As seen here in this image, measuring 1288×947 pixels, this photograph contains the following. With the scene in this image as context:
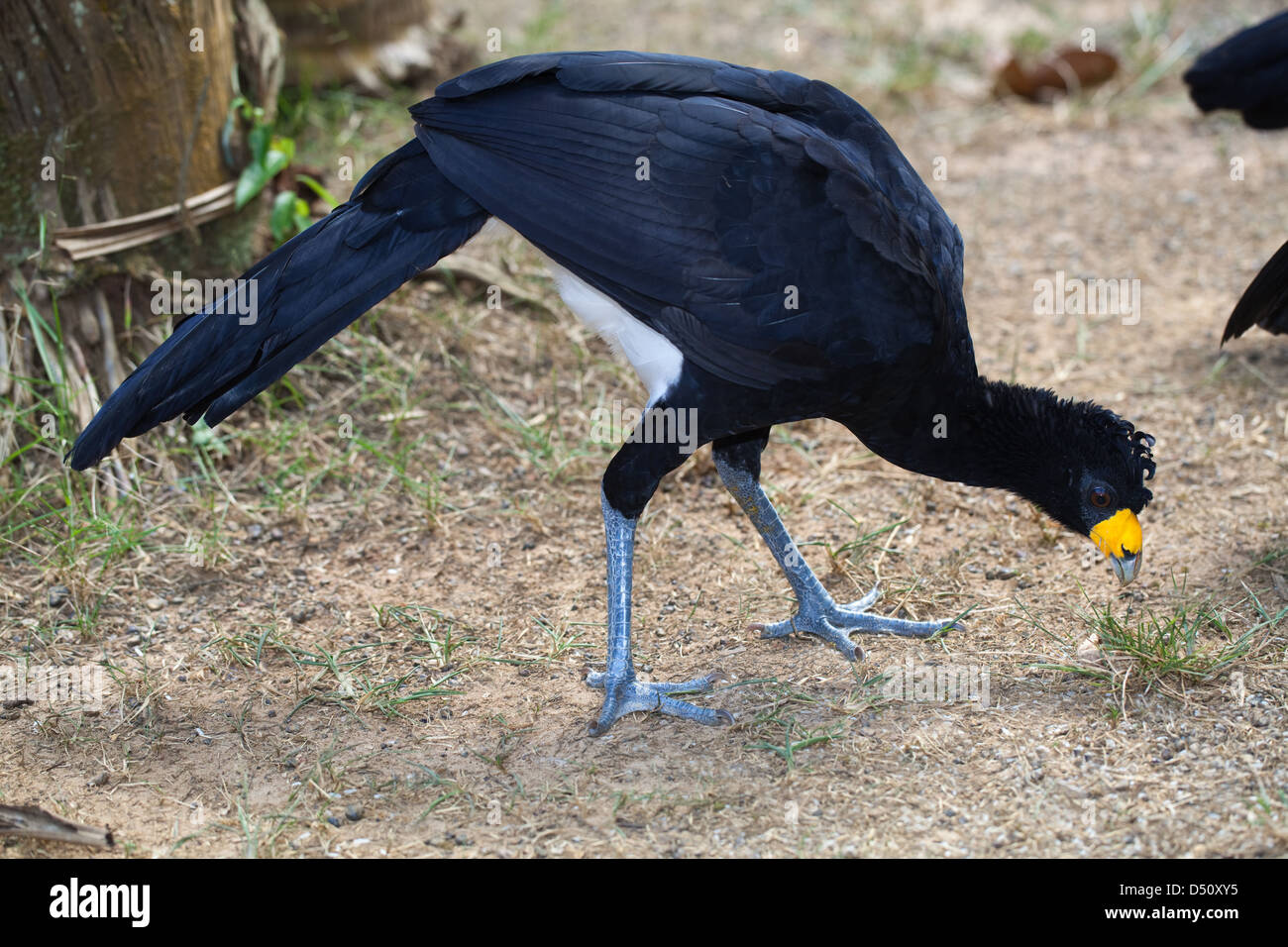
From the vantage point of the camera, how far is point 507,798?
3145 mm

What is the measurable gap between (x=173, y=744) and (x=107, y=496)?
132 cm

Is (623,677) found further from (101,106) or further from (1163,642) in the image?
(101,106)

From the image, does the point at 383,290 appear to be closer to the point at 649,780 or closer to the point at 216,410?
the point at 216,410

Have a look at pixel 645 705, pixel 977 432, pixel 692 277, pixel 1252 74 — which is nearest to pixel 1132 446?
pixel 977 432

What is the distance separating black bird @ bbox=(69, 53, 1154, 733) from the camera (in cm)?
326

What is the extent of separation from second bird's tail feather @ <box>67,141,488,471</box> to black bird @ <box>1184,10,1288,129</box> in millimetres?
3582

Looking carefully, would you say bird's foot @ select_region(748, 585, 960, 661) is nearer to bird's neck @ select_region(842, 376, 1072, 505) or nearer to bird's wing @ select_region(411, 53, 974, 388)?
bird's neck @ select_region(842, 376, 1072, 505)

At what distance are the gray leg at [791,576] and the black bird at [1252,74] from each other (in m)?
2.86

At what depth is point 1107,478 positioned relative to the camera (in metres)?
3.48

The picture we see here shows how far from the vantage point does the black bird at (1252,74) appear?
Result: 4883 millimetres

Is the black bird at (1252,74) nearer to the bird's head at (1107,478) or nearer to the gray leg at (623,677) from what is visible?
the bird's head at (1107,478)

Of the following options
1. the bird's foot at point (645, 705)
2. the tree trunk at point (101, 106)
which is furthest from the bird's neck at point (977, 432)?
the tree trunk at point (101, 106)

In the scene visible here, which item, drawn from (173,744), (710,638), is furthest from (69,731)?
(710,638)

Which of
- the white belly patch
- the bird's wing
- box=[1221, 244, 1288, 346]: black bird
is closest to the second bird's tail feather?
the bird's wing
